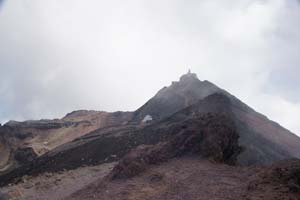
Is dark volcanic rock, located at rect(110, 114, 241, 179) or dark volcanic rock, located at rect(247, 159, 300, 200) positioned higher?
dark volcanic rock, located at rect(110, 114, 241, 179)

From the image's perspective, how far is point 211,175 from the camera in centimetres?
1725

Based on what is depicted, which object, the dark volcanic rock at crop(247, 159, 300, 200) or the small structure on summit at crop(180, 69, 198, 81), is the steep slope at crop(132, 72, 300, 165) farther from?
the dark volcanic rock at crop(247, 159, 300, 200)

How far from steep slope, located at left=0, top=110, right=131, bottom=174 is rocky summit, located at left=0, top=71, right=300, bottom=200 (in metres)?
0.32

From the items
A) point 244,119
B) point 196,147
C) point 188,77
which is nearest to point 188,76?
point 188,77

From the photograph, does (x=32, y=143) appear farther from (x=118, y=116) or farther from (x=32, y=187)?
(x=32, y=187)

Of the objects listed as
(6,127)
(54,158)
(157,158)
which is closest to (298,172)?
(157,158)

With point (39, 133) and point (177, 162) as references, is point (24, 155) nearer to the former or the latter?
point (39, 133)

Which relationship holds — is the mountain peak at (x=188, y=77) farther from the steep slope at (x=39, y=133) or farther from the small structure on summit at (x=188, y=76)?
the steep slope at (x=39, y=133)

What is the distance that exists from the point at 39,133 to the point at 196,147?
150 feet

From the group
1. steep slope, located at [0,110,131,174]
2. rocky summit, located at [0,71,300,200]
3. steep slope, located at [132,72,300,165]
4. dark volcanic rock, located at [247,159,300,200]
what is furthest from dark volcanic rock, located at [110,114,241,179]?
steep slope, located at [0,110,131,174]

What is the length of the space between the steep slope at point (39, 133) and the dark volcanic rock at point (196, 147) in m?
35.5

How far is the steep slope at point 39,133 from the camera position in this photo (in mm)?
55000

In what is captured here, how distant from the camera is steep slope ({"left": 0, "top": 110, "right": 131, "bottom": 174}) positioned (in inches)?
2165

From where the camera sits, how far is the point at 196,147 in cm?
2039
